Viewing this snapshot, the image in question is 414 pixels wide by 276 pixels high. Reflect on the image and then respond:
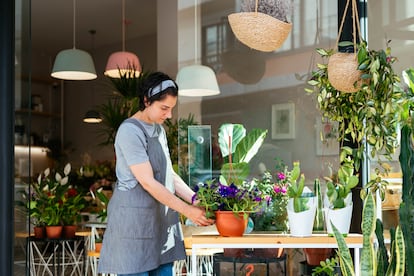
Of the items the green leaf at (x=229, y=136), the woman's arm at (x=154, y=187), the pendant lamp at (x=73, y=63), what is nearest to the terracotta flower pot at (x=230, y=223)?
the woman's arm at (x=154, y=187)

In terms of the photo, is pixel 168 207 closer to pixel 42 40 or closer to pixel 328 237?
pixel 328 237

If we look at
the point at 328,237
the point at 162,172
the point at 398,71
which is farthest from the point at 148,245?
the point at 398,71

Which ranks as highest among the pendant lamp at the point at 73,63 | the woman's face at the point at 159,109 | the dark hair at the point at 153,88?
the pendant lamp at the point at 73,63

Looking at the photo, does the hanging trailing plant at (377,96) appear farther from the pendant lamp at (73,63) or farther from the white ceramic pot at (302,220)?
the pendant lamp at (73,63)

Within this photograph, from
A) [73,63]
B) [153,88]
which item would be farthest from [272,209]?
[73,63]

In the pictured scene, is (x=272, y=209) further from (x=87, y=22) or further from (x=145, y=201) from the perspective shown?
(x=87, y=22)

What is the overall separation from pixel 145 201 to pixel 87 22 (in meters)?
6.91

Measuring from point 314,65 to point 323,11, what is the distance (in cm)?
38

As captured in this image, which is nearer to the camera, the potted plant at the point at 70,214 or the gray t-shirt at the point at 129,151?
the gray t-shirt at the point at 129,151

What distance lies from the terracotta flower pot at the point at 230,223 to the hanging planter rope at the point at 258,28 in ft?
2.83

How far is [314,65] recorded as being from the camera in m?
4.05

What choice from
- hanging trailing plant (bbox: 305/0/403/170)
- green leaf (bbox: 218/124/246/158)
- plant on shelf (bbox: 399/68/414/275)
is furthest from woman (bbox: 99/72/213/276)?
green leaf (bbox: 218/124/246/158)

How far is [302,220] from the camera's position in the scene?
9.50 ft

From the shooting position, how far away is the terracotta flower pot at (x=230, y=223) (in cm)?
286
